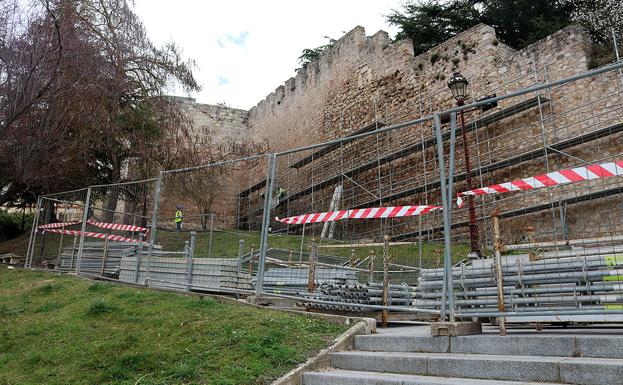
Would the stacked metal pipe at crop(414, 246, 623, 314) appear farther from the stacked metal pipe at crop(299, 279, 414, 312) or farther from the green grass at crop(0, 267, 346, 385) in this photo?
the green grass at crop(0, 267, 346, 385)

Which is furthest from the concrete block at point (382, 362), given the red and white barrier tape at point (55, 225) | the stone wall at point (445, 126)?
the red and white barrier tape at point (55, 225)

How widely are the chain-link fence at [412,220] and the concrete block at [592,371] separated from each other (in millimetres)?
470

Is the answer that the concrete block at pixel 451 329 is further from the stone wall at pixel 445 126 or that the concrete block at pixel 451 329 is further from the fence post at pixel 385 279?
the stone wall at pixel 445 126

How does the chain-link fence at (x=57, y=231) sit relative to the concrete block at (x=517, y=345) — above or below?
above

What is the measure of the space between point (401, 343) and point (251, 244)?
17.7ft

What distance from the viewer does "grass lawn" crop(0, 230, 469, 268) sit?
29.1 feet

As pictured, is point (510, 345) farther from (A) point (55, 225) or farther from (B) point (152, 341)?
(A) point (55, 225)

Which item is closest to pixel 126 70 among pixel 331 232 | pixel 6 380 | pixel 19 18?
pixel 19 18

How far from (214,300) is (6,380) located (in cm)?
244

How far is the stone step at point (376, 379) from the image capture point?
127 inches

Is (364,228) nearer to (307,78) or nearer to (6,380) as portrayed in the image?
(6,380)

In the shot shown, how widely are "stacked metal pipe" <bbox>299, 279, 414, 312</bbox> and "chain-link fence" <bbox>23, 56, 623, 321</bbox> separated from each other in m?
0.02

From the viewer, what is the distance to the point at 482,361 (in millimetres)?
3391

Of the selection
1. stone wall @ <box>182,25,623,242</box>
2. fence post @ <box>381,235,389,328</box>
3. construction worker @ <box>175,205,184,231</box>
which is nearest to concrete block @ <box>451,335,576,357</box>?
fence post @ <box>381,235,389,328</box>
